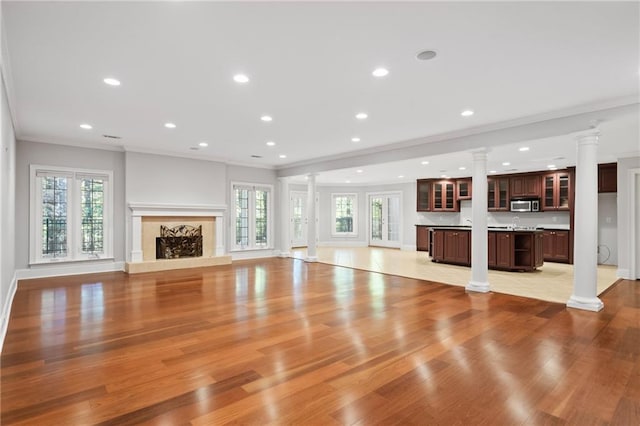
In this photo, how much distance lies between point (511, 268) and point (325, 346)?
614cm

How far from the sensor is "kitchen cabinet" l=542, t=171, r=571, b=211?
29.7 ft

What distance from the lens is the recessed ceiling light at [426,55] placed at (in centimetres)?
298

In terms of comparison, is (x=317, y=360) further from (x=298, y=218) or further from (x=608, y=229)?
(x=298, y=218)

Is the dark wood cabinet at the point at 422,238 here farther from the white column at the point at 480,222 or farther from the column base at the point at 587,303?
the column base at the point at 587,303

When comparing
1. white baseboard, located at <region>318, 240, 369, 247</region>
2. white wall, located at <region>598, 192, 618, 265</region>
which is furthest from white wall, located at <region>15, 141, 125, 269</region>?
white wall, located at <region>598, 192, 618, 265</region>

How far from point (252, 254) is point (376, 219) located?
583cm

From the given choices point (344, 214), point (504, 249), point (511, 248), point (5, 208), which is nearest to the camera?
point (5, 208)

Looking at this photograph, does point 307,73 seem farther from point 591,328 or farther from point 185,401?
point 591,328

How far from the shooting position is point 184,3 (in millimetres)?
2311

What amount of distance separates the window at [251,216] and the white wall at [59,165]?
110 inches

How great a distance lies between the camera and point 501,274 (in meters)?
7.29

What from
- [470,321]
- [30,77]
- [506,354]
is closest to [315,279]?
[470,321]

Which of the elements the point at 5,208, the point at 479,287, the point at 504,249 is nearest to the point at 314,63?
the point at 5,208

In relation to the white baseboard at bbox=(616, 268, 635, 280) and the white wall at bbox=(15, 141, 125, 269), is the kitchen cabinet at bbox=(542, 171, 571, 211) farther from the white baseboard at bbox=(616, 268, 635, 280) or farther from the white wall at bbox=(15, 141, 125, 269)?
the white wall at bbox=(15, 141, 125, 269)
